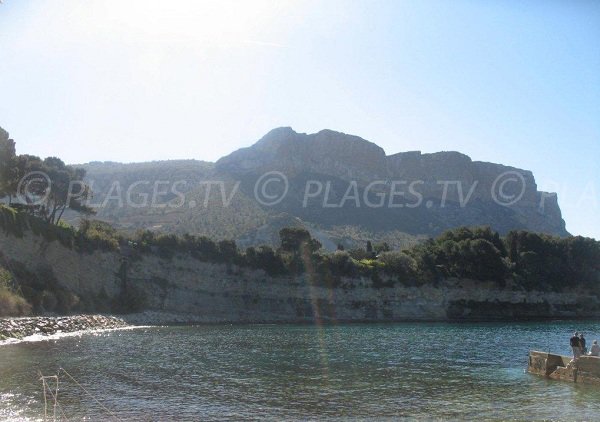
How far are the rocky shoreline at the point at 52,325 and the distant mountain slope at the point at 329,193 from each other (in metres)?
57.1

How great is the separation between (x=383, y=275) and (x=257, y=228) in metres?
40.5

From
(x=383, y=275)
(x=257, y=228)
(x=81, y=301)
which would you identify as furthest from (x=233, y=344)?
(x=257, y=228)

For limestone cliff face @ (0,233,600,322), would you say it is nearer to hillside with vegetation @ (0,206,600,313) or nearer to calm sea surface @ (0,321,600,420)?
hillside with vegetation @ (0,206,600,313)

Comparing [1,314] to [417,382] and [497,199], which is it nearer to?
[417,382]

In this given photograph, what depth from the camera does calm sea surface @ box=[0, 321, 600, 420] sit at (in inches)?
575

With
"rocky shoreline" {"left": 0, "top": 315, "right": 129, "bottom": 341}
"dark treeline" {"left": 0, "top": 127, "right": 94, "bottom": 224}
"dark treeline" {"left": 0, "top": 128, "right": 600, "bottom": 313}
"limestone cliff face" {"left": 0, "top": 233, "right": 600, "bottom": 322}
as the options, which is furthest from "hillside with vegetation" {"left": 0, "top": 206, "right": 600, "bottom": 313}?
"rocky shoreline" {"left": 0, "top": 315, "right": 129, "bottom": 341}

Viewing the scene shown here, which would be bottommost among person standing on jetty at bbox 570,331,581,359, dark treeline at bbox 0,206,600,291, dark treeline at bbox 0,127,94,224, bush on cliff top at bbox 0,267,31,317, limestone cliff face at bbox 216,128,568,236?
bush on cliff top at bbox 0,267,31,317

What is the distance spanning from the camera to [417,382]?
63.9ft

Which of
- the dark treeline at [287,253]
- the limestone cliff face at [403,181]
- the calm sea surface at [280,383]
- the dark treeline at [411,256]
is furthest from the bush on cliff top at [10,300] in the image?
the limestone cliff face at [403,181]

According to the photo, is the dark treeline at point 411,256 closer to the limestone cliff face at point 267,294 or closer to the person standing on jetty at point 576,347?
the limestone cliff face at point 267,294

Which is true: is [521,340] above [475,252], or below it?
below

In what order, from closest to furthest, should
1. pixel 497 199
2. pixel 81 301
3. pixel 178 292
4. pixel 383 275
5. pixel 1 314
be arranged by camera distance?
pixel 1 314
pixel 81 301
pixel 178 292
pixel 383 275
pixel 497 199

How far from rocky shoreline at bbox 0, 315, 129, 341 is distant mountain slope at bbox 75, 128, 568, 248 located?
57079 mm

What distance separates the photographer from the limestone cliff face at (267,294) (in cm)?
5506
